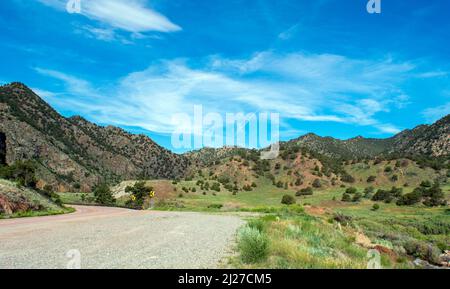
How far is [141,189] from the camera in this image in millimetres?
64875

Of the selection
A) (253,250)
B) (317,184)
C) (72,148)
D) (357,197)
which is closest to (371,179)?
(317,184)

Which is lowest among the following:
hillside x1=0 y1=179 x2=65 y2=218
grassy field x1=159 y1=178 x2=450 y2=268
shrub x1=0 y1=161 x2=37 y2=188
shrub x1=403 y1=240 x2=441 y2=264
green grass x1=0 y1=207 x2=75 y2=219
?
shrub x1=403 y1=240 x2=441 y2=264

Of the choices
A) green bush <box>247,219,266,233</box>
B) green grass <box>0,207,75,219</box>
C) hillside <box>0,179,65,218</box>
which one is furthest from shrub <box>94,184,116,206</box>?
green bush <box>247,219,266,233</box>

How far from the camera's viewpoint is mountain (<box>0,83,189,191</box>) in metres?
106

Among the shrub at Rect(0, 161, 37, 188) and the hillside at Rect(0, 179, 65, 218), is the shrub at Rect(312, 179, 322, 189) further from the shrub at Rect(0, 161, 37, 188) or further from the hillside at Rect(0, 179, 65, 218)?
the hillside at Rect(0, 179, 65, 218)

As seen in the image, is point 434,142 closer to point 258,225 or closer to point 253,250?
point 258,225

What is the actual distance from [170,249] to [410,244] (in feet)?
72.2

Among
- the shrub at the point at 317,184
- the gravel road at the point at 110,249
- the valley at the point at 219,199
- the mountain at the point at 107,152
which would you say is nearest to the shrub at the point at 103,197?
the valley at the point at 219,199

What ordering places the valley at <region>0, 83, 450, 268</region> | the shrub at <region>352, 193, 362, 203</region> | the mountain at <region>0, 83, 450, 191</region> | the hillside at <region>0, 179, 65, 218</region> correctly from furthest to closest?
1. the mountain at <region>0, 83, 450, 191</region>
2. the shrub at <region>352, 193, 362, 203</region>
3. the hillside at <region>0, 179, 65, 218</region>
4. the valley at <region>0, 83, 450, 268</region>

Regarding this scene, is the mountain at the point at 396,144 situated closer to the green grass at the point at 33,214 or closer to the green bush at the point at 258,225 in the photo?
the green grass at the point at 33,214

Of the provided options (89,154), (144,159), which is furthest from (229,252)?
(144,159)

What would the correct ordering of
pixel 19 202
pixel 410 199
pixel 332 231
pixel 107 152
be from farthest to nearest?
pixel 107 152 < pixel 410 199 < pixel 19 202 < pixel 332 231

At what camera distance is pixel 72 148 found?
130500mm

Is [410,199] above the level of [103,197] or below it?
below
